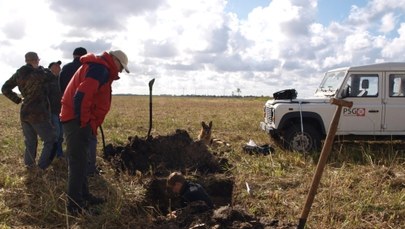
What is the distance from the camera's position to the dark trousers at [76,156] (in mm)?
5152

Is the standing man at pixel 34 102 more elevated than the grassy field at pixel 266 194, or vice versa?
the standing man at pixel 34 102

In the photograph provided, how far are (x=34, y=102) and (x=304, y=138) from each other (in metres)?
5.66

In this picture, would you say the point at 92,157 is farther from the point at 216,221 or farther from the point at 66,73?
the point at 216,221

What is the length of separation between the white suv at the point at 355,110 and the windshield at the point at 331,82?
1.4 inches

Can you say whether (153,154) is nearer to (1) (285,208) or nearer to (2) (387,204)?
(1) (285,208)

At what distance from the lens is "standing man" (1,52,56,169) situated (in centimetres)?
692

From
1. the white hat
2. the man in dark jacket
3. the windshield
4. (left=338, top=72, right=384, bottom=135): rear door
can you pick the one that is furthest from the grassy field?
the windshield

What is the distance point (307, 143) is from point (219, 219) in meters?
5.39

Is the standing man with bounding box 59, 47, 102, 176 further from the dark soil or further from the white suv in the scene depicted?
the white suv

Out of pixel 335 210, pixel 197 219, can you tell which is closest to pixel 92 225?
pixel 197 219

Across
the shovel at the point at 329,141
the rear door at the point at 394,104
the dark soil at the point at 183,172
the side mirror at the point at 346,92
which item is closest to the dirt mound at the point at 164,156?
the dark soil at the point at 183,172

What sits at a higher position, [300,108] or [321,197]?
[300,108]

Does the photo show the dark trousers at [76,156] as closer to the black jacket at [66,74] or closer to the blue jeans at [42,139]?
the black jacket at [66,74]

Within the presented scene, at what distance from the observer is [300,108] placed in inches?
372
